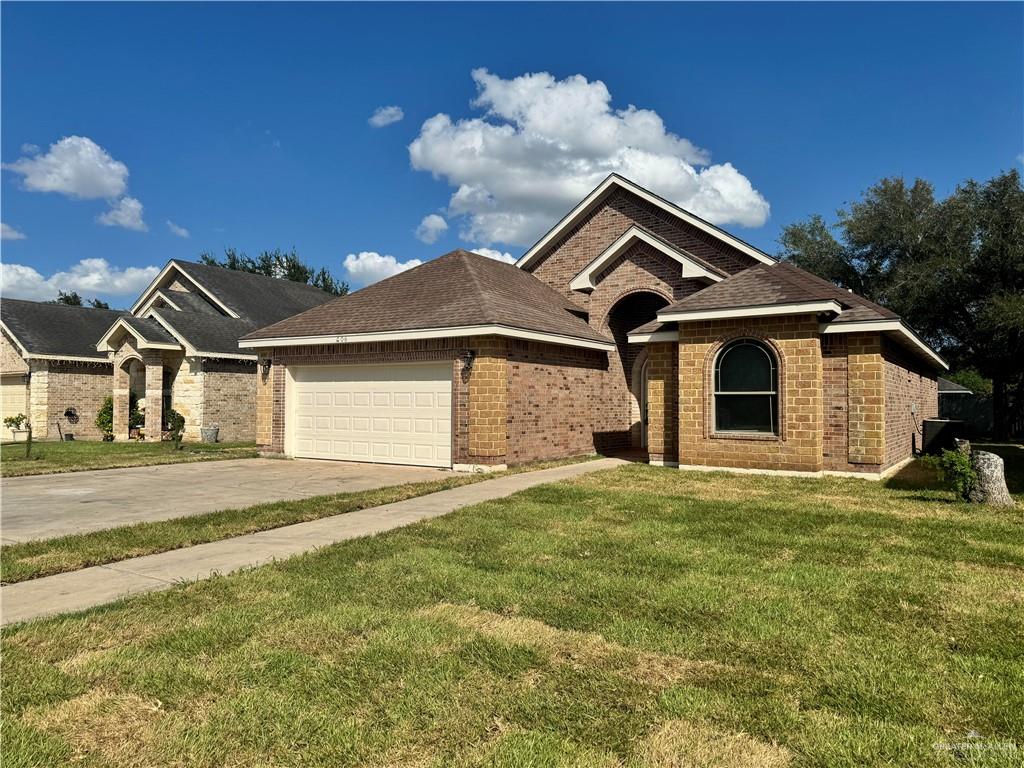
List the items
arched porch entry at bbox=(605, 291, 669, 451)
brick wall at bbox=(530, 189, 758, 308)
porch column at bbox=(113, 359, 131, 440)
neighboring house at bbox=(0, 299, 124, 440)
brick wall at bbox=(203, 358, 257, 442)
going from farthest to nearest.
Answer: neighboring house at bbox=(0, 299, 124, 440) < porch column at bbox=(113, 359, 131, 440) < brick wall at bbox=(203, 358, 257, 442) < arched porch entry at bbox=(605, 291, 669, 451) < brick wall at bbox=(530, 189, 758, 308)

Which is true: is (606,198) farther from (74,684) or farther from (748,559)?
(74,684)

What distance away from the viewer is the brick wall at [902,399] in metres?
12.9

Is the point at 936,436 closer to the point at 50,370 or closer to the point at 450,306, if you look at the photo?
the point at 450,306

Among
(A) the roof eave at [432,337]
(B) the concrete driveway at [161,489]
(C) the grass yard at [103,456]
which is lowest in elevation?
(C) the grass yard at [103,456]

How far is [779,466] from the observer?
12031mm

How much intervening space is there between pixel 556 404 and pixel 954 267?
83.3 feet

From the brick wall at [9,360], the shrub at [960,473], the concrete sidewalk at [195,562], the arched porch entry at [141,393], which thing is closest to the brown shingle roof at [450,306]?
the concrete sidewalk at [195,562]

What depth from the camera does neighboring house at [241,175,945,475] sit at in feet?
38.9

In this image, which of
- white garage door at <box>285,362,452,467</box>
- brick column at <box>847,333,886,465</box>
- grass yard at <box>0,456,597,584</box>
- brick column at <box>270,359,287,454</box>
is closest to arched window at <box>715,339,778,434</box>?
brick column at <box>847,333,886,465</box>

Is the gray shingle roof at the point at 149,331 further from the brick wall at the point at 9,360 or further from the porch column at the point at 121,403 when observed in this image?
the brick wall at the point at 9,360

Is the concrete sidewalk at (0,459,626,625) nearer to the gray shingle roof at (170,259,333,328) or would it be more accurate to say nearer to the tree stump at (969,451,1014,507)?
the tree stump at (969,451,1014,507)

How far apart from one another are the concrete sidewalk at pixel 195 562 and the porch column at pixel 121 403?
1988 cm

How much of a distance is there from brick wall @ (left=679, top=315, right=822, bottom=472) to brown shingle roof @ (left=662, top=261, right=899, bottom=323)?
0.42 m

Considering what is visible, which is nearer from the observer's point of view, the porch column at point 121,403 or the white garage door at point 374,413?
the white garage door at point 374,413
